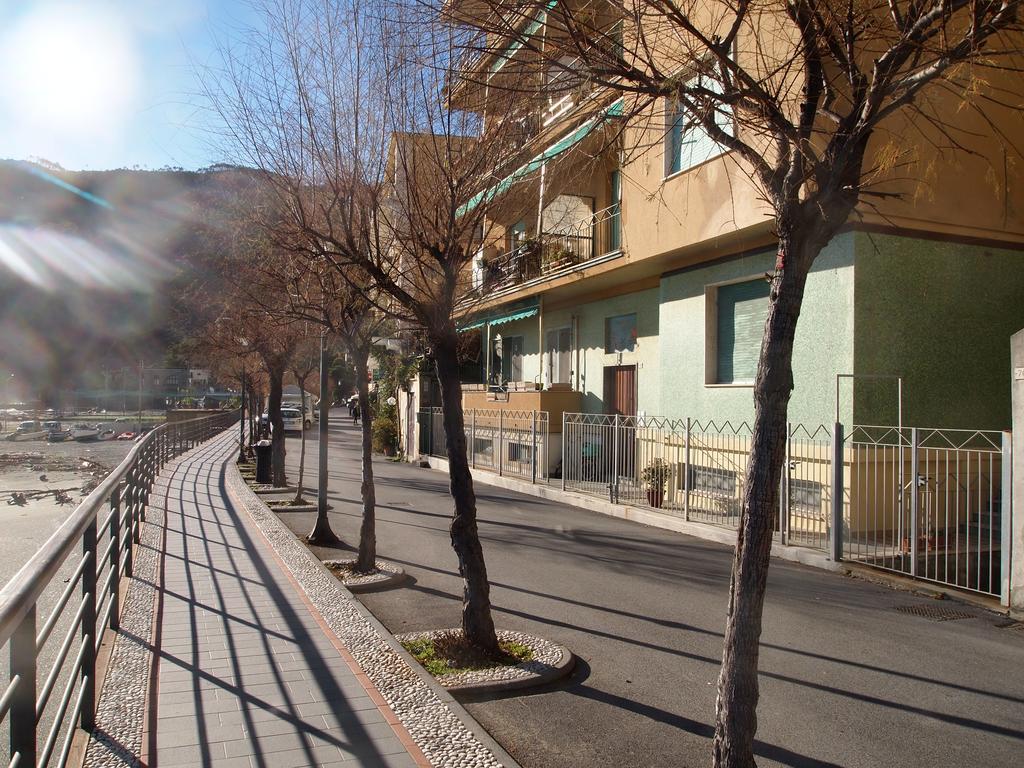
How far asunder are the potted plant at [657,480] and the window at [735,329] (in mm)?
1679

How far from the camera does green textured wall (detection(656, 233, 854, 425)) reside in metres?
11.2

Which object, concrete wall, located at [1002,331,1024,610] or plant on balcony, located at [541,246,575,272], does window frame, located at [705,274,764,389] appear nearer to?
plant on balcony, located at [541,246,575,272]

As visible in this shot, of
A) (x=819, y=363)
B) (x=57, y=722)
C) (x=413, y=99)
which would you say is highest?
(x=413, y=99)

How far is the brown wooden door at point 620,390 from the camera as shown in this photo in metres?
17.9

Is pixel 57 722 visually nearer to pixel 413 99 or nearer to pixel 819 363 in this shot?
pixel 413 99

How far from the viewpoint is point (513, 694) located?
530 centimetres

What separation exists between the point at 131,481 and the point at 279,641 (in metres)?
3.79

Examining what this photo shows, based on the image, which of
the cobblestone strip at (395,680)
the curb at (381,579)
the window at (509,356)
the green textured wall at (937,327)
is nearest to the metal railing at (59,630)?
the cobblestone strip at (395,680)

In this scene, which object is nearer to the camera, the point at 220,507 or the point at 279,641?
the point at 279,641

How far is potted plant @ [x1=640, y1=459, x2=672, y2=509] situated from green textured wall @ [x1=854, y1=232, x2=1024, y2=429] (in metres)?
3.68

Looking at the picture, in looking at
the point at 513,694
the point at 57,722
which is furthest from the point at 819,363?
the point at 57,722

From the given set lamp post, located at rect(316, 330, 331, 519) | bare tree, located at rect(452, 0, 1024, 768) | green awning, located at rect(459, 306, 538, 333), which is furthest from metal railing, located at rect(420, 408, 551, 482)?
bare tree, located at rect(452, 0, 1024, 768)

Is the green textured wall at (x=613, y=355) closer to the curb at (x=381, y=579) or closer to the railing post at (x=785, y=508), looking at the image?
the railing post at (x=785, y=508)

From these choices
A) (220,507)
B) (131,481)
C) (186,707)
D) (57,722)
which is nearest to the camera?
(57,722)
